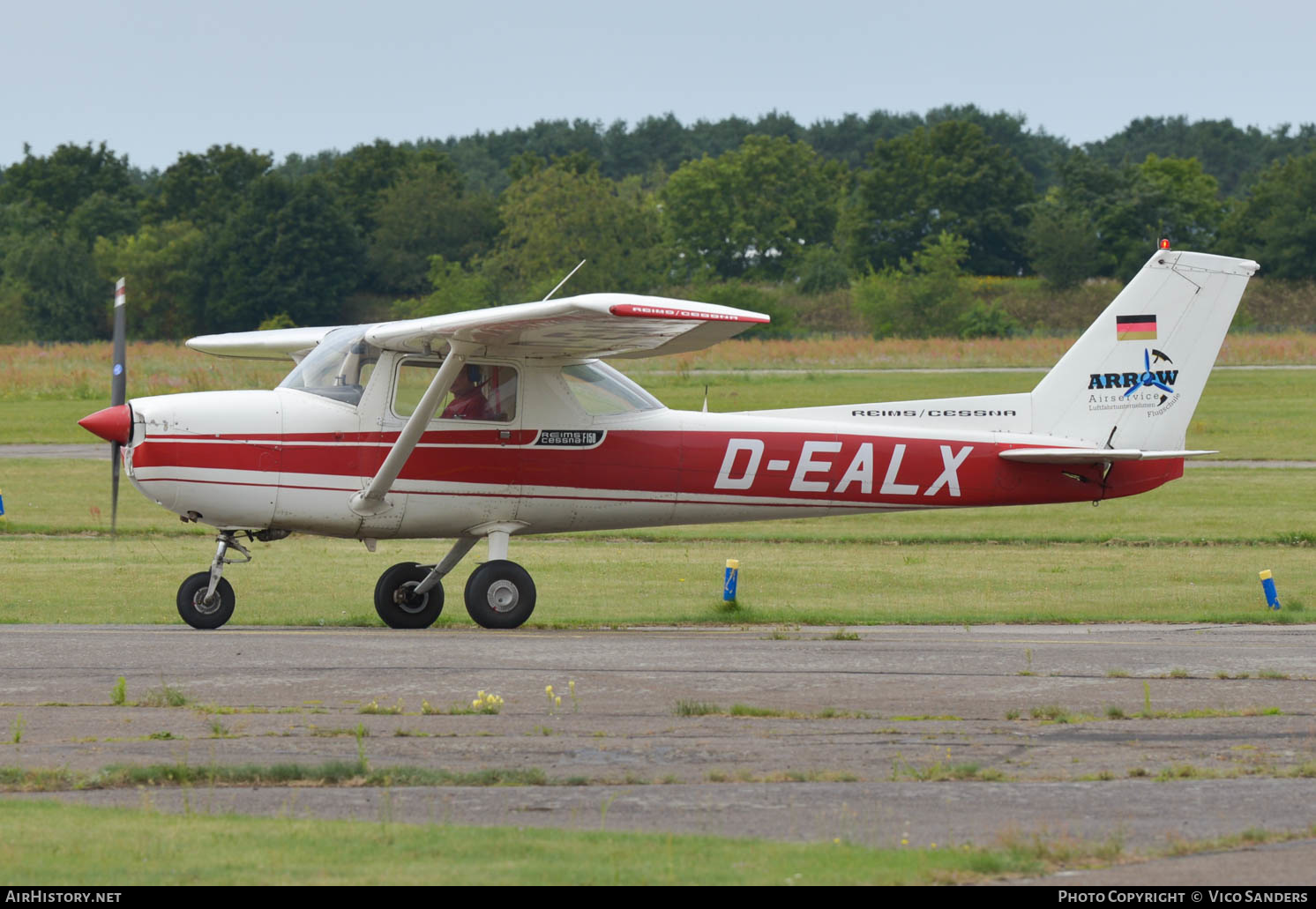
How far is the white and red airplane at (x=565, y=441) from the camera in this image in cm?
1315

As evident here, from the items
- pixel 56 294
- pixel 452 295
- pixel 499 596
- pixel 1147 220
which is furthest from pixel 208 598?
pixel 1147 220

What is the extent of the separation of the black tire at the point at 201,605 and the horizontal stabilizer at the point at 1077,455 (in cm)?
710

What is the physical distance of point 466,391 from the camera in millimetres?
13750

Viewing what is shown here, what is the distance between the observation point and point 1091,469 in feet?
48.8

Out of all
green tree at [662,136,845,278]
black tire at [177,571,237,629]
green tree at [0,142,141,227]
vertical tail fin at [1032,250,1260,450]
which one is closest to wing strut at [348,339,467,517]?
black tire at [177,571,237,629]

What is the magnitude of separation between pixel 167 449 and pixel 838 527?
47.3 ft

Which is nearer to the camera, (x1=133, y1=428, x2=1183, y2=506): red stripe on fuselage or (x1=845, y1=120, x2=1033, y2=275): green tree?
(x1=133, y1=428, x2=1183, y2=506): red stripe on fuselage

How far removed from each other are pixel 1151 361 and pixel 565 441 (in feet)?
18.3

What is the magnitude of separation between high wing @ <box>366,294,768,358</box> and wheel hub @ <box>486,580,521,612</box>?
1.98m

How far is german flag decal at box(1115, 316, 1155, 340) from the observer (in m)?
15.0

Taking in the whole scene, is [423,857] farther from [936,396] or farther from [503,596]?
[936,396]

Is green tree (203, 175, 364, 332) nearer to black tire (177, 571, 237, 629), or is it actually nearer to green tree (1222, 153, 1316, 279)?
green tree (1222, 153, 1316, 279)
